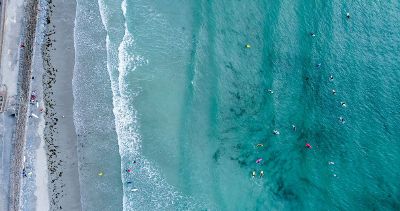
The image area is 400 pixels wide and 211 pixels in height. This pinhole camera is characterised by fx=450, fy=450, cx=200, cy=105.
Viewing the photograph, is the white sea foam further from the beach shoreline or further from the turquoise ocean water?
the beach shoreline

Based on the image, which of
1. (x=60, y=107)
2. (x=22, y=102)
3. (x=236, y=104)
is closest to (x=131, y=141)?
(x=60, y=107)

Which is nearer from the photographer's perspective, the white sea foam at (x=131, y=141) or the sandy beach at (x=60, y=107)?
the sandy beach at (x=60, y=107)

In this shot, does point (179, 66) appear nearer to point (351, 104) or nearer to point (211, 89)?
point (211, 89)

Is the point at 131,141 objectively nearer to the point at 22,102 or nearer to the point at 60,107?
the point at 60,107

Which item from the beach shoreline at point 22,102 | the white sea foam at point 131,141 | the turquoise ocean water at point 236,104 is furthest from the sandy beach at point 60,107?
the white sea foam at point 131,141

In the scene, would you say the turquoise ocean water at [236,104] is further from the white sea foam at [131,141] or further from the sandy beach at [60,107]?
the sandy beach at [60,107]

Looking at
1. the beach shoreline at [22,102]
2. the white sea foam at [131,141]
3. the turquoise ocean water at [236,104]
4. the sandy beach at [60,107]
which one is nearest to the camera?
the beach shoreline at [22,102]

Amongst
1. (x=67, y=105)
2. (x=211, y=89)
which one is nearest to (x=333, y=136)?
(x=211, y=89)

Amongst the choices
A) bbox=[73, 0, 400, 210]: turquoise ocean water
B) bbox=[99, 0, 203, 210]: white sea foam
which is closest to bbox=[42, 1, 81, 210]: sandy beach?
bbox=[73, 0, 400, 210]: turquoise ocean water
